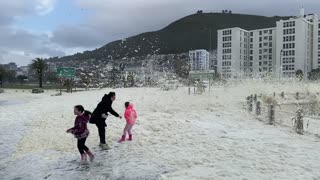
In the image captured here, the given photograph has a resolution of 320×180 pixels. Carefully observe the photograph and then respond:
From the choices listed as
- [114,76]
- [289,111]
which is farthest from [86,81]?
[289,111]

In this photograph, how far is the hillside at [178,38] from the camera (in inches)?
3110

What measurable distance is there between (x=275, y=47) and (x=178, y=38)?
82.6 ft

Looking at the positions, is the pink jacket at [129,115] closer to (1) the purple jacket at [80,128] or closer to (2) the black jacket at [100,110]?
(2) the black jacket at [100,110]

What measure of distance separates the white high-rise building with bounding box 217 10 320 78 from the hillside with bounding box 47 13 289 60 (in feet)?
33.7

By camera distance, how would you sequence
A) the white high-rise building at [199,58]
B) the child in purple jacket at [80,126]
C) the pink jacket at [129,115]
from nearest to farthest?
the child in purple jacket at [80,126]
the pink jacket at [129,115]
the white high-rise building at [199,58]

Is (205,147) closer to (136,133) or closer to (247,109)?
(136,133)


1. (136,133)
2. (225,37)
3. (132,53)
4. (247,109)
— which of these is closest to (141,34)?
(132,53)

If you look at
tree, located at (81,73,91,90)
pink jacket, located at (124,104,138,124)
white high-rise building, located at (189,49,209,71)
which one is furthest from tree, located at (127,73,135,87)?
pink jacket, located at (124,104,138,124)

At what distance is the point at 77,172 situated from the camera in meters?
9.30

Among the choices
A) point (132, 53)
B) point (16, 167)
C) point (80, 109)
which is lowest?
point (16, 167)

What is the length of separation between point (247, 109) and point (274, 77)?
1727 cm

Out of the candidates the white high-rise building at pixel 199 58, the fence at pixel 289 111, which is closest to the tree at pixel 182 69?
the white high-rise building at pixel 199 58

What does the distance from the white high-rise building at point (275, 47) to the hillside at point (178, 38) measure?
10260mm

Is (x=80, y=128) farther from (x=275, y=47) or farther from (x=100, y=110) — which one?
(x=275, y=47)
